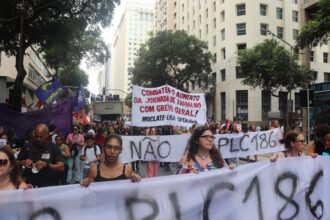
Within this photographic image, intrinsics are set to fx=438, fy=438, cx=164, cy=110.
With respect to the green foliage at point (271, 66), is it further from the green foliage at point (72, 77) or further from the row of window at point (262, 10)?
the green foliage at point (72, 77)

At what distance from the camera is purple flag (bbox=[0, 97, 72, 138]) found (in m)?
11.2

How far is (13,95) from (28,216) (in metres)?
17.7

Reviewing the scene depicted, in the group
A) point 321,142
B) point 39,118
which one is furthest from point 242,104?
point 321,142

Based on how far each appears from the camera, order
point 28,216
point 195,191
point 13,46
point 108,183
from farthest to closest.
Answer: point 13,46, point 195,191, point 108,183, point 28,216

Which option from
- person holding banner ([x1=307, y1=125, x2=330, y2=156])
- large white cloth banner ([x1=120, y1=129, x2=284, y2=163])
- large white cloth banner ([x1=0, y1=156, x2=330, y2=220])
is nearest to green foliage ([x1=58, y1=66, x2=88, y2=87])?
large white cloth banner ([x1=120, y1=129, x2=284, y2=163])

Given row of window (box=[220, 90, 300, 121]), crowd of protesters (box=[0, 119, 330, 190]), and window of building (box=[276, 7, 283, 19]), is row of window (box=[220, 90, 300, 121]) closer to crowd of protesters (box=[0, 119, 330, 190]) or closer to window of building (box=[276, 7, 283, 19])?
window of building (box=[276, 7, 283, 19])

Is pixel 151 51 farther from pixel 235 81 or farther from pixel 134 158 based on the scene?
pixel 134 158

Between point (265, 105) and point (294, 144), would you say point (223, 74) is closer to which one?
point (265, 105)

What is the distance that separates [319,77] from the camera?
5294cm

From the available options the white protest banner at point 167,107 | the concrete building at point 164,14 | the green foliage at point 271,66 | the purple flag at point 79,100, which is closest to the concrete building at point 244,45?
the green foliage at point 271,66

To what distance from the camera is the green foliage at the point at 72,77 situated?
6338 cm

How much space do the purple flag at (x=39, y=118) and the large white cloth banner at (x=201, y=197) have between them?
7477 mm

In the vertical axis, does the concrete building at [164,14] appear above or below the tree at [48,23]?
above

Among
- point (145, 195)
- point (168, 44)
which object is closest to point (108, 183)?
point (145, 195)
